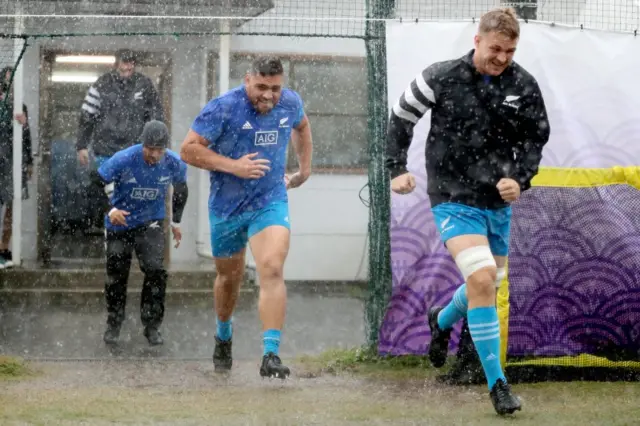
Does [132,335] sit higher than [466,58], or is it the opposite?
[466,58]

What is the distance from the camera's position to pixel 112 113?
12.5 meters

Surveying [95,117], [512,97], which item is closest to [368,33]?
[512,97]

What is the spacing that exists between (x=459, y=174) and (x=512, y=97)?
531 millimetres

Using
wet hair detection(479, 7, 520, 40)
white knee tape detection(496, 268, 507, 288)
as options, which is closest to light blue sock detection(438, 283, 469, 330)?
white knee tape detection(496, 268, 507, 288)

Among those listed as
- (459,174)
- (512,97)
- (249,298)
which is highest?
(512,97)

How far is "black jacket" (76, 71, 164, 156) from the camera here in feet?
40.2

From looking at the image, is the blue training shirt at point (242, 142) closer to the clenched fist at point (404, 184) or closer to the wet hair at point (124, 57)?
the clenched fist at point (404, 184)

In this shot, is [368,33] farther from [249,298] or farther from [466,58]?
[249,298]

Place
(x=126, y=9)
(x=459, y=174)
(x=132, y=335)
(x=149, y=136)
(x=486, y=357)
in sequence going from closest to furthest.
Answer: (x=486, y=357)
(x=459, y=174)
(x=149, y=136)
(x=132, y=335)
(x=126, y=9)

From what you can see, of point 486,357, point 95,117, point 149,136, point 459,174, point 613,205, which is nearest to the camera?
point 486,357

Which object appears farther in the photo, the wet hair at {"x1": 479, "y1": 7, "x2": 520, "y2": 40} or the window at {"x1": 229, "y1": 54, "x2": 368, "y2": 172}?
the window at {"x1": 229, "y1": 54, "x2": 368, "y2": 172}

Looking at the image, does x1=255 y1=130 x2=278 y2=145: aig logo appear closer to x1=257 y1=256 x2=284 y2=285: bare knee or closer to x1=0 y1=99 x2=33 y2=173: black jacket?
x1=257 y1=256 x2=284 y2=285: bare knee

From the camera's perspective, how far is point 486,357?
20.1 ft

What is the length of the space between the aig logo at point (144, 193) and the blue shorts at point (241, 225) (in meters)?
2.17
